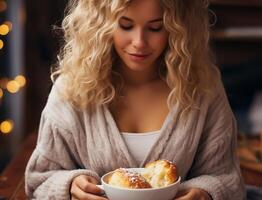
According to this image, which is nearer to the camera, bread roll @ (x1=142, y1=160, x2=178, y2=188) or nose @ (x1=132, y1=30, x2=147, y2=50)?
bread roll @ (x1=142, y1=160, x2=178, y2=188)

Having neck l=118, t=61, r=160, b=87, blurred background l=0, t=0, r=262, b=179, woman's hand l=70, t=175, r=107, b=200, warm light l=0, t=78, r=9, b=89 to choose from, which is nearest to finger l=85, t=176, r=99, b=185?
woman's hand l=70, t=175, r=107, b=200

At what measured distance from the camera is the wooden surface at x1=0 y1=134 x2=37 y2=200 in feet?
5.74

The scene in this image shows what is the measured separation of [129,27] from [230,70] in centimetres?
270

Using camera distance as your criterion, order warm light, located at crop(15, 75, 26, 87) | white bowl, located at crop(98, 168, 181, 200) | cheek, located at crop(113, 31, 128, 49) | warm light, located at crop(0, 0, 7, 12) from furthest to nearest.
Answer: warm light, located at crop(15, 75, 26, 87) < warm light, located at crop(0, 0, 7, 12) < cheek, located at crop(113, 31, 128, 49) < white bowl, located at crop(98, 168, 181, 200)

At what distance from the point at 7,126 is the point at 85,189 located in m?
2.64

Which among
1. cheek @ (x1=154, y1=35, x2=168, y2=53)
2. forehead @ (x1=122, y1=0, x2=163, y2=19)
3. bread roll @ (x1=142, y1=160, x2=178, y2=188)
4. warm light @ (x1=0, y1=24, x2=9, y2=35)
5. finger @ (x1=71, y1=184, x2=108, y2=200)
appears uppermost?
forehead @ (x1=122, y1=0, x2=163, y2=19)

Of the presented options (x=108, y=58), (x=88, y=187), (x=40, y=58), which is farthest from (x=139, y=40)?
(x=40, y=58)

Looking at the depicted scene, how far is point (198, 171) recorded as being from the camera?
1.67m

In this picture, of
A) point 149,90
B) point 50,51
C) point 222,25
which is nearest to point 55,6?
point 50,51

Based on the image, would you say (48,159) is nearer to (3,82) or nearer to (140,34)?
(140,34)

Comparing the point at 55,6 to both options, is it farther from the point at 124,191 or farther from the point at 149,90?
the point at 124,191

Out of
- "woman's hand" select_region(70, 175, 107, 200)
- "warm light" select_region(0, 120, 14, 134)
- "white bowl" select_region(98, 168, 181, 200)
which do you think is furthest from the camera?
"warm light" select_region(0, 120, 14, 134)

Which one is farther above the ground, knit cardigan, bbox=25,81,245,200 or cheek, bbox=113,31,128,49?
cheek, bbox=113,31,128,49

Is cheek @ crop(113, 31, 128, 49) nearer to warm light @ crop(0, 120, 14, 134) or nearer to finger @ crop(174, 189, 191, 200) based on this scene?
finger @ crop(174, 189, 191, 200)
